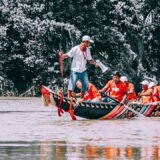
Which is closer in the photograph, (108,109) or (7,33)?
(108,109)

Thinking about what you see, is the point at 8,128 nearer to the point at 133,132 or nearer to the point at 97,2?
the point at 133,132

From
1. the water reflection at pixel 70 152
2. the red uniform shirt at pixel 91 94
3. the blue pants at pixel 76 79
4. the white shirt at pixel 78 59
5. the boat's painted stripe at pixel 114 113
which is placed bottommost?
the water reflection at pixel 70 152

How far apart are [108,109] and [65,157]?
11194 millimetres

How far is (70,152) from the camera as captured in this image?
14.2 meters

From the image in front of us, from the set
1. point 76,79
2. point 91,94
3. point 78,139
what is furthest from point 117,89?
point 78,139

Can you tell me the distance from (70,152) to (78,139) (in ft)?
8.67

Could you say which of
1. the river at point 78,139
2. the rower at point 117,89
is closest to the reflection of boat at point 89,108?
the river at point 78,139

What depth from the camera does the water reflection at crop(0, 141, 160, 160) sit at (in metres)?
13.3

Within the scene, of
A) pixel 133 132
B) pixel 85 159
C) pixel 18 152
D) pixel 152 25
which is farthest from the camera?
pixel 152 25

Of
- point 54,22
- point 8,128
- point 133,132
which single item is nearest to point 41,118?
point 8,128

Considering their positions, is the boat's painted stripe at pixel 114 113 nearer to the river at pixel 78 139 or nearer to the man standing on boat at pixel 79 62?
the river at pixel 78 139

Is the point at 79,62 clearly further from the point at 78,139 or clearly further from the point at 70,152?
the point at 70,152

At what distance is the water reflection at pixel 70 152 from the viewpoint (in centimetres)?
1334

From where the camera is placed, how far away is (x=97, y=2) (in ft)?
164
